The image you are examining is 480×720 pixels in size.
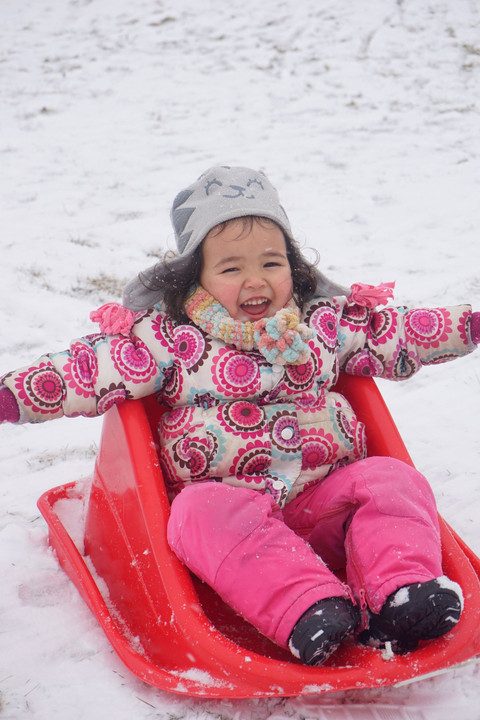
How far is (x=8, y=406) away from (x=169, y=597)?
1.92 ft

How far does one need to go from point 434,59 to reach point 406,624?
21.8 feet

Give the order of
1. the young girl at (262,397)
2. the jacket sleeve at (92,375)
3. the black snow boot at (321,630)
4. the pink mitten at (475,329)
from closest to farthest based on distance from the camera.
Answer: the black snow boot at (321,630) → the young girl at (262,397) → the jacket sleeve at (92,375) → the pink mitten at (475,329)

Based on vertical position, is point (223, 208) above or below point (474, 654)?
above

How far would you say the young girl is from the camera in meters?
1.45

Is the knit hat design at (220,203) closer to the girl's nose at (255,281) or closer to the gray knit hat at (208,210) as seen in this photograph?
the gray knit hat at (208,210)

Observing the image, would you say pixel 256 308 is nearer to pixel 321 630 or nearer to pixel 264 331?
pixel 264 331

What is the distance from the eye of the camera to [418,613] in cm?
134

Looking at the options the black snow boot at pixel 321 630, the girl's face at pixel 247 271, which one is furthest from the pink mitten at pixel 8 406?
the black snow boot at pixel 321 630

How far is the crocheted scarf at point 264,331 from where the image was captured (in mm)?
1787

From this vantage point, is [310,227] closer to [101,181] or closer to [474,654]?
[101,181]

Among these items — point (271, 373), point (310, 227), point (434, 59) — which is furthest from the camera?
point (434, 59)

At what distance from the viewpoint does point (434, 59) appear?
22.4ft

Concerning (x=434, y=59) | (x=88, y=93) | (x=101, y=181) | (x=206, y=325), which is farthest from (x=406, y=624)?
(x=434, y=59)

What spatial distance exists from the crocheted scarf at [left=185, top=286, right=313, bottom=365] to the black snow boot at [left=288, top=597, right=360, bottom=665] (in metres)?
0.65
